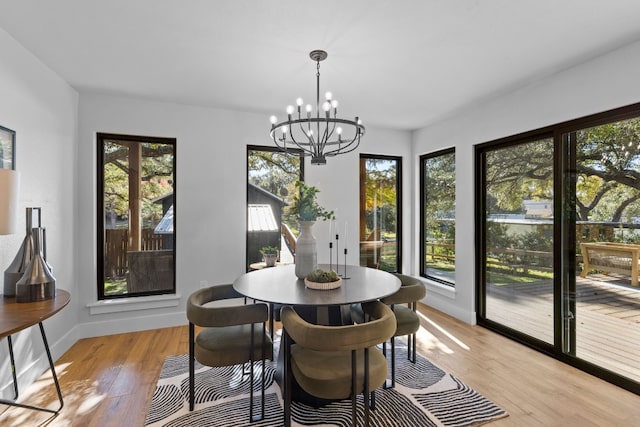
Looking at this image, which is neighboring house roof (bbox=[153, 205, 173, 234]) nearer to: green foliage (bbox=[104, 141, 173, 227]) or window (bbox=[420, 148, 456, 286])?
green foliage (bbox=[104, 141, 173, 227])

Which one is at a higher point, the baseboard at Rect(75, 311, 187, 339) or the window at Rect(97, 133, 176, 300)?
the window at Rect(97, 133, 176, 300)

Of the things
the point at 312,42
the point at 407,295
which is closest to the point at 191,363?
the point at 407,295

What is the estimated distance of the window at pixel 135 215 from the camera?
12.0 ft

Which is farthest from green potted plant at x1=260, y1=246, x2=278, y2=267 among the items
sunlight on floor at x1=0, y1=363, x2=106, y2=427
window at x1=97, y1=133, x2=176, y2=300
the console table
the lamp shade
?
the lamp shade

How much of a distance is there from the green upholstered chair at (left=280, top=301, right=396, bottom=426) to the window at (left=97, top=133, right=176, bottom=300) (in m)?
2.51

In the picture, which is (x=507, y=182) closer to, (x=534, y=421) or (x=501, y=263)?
(x=501, y=263)

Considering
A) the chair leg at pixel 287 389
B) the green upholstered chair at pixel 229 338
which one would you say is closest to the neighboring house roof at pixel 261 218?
the green upholstered chair at pixel 229 338

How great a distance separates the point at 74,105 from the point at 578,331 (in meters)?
5.26

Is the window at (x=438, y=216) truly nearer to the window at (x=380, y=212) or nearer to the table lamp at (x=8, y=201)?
the window at (x=380, y=212)

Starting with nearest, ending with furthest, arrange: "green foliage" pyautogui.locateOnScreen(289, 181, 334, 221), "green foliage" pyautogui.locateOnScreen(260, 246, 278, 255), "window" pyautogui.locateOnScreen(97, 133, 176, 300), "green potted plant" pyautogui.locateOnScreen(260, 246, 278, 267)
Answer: "green foliage" pyautogui.locateOnScreen(289, 181, 334, 221)
"window" pyautogui.locateOnScreen(97, 133, 176, 300)
"green potted plant" pyautogui.locateOnScreen(260, 246, 278, 267)
"green foliage" pyautogui.locateOnScreen(260, 246, 278, 255)

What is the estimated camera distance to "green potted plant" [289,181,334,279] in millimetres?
2508

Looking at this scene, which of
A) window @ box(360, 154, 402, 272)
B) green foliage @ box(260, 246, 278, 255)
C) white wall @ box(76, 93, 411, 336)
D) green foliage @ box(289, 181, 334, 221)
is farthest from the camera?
window @ box(360, 154, 402, 272)

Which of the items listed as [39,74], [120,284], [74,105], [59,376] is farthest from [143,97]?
[59,376]

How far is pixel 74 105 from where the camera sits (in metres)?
3.34
